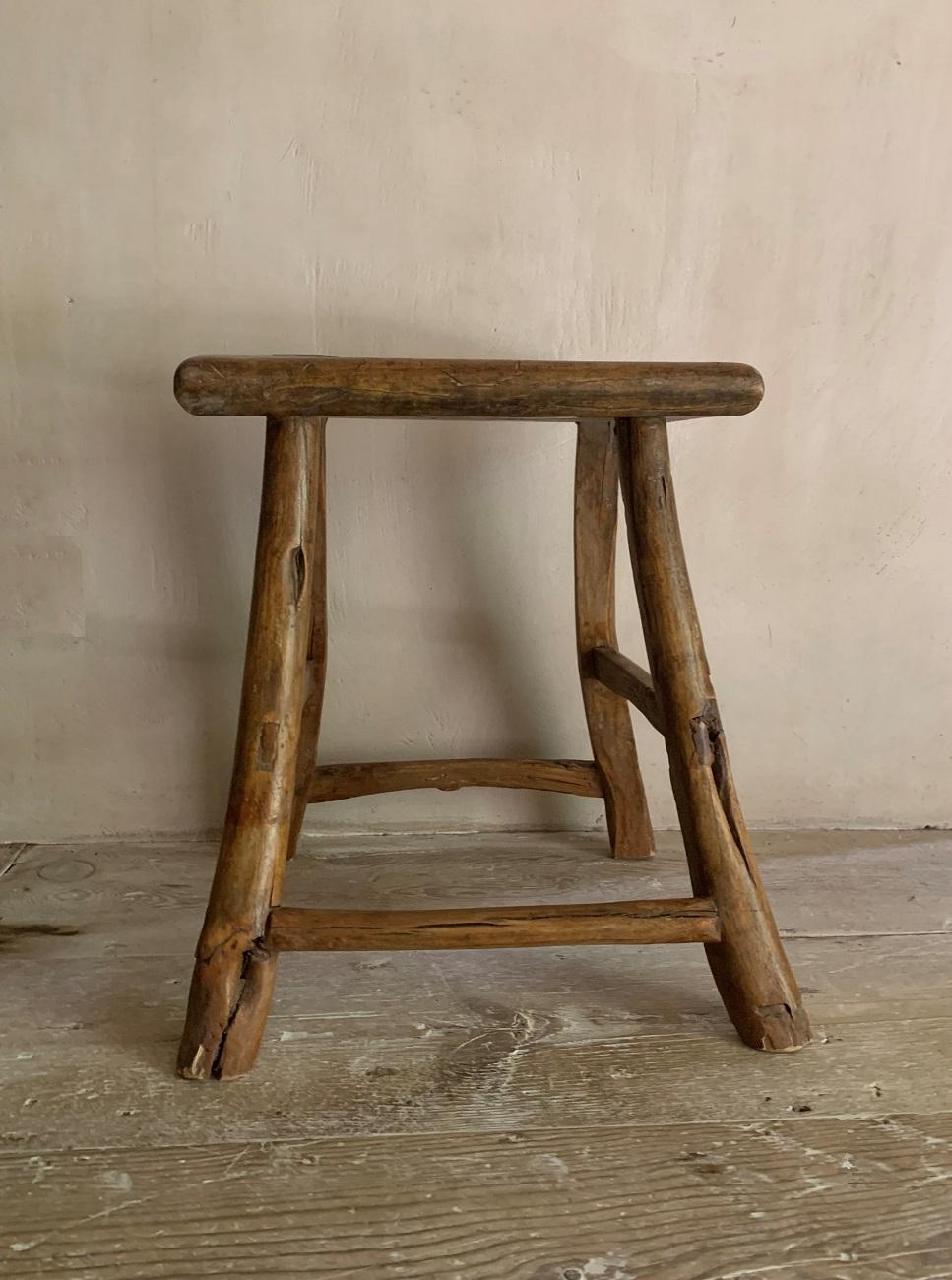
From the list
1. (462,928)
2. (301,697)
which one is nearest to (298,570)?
(301,697)

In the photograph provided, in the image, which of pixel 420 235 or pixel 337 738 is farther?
pixel 337 738

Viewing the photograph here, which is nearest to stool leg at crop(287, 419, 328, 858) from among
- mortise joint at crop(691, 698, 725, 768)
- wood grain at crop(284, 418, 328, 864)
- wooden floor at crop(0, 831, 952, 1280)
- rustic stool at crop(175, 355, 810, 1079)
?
wood grain at crop(284, 418, 328, 864)

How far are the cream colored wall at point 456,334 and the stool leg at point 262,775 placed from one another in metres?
0.38

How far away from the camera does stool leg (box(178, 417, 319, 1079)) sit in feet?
2.68

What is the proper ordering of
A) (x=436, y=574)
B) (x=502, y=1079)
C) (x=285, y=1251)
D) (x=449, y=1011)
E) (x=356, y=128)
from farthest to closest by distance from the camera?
1. (x=436, y=574)
2. (x=356, y=128)
3. (x=449, y=1011)
4. (x=502, y=1079)
5. (x=285, y=1251)

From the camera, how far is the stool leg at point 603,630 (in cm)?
114

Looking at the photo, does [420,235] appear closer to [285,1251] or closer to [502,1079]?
[502,1079]

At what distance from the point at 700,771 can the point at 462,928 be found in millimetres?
239

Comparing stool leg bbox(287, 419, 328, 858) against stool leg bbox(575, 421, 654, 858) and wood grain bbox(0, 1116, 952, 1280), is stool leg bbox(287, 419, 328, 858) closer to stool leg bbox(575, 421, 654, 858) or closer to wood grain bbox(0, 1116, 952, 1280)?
stool leg bbox(575, 421, 654, 858)

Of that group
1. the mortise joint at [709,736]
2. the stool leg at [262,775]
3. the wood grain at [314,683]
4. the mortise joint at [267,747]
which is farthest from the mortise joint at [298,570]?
the mortise joint at [709,736]

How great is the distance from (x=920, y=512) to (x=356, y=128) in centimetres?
81

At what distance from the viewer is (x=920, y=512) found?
4.23 feet

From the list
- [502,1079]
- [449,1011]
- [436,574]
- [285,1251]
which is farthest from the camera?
[436,574]

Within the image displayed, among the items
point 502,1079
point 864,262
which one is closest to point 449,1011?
point 502,1079
